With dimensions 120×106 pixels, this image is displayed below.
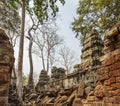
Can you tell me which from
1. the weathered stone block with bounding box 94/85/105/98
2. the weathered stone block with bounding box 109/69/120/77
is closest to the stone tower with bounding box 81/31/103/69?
the weathered stone block with bounding box 94/85/105/98

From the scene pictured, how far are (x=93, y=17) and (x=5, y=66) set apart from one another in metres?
15.1

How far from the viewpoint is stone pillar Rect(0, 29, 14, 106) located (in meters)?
3.89

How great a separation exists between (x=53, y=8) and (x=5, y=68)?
923cm

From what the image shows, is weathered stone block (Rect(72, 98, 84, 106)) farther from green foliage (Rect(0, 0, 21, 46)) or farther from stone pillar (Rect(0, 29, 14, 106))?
green foliage (Rect(0, 0, 21, 46))

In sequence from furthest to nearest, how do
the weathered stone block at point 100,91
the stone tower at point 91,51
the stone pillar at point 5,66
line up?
1. the stone tower at point 91,51
2. the weathered stone block at point 100,91
3. the stone pillar at point 5,66

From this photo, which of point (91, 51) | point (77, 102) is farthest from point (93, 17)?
point (77, 102)

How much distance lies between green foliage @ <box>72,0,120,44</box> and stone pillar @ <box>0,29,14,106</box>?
41.2 feet

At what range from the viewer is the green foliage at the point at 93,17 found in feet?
52.2

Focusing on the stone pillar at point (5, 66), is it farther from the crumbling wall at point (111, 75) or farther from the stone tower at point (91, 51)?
the stone tower at point (91, 51)

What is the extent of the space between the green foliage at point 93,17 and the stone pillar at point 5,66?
12.6 metres

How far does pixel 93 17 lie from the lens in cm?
1830

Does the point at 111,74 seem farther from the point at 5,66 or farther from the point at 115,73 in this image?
the point at 5,66

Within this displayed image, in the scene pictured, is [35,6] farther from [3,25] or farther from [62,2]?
[3,25]

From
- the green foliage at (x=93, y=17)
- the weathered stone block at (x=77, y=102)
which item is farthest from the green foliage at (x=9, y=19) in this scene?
the weathered stone block at (x=77, y=102)
